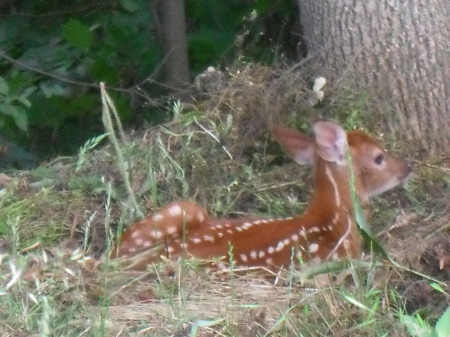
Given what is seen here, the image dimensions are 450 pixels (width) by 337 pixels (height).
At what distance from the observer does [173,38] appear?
19.4ft

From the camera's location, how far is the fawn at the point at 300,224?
396 cm

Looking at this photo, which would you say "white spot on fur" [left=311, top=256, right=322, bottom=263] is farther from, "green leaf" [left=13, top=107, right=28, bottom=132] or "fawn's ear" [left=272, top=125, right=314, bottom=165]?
"green leaf" [left=13, top=107, right=28, bottom=132]

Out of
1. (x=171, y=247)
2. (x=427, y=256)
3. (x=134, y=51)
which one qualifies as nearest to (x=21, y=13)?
(x=134, y=51)

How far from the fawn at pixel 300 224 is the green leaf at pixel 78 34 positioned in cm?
143

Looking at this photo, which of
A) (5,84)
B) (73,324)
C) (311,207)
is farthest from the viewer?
(5,84)

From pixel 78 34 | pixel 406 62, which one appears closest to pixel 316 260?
pixel 406 62

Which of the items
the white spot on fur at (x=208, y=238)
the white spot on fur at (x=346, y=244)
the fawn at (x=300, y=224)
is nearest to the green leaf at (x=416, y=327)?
the fawn at (x=300, y=224)

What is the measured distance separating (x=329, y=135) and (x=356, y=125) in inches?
20.8

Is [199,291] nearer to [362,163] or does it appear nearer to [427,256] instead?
[427,256]

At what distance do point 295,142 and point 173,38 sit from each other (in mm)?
1484

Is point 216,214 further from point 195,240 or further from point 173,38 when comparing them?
point 173,38

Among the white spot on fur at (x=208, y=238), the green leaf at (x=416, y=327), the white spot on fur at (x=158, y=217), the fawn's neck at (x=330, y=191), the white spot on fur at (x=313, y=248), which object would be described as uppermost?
the green leaf at (x=416, y=327)

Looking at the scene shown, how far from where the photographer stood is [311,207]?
4.45 metres

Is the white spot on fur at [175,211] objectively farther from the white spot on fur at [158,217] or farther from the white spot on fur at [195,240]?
the white spot on fur at [195,240]
